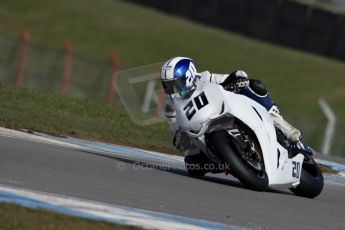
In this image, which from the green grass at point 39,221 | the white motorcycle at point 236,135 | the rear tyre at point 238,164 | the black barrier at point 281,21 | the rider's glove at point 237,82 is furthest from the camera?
the black barrier at point 281,21

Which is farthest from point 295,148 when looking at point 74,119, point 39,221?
point 74,119

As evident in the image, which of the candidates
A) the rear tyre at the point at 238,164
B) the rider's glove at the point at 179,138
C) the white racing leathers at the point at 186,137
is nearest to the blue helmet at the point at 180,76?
the white racing leathers at the point at 186,137

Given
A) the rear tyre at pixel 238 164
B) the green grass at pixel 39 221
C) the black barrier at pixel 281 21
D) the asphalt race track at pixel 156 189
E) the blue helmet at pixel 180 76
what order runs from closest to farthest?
the green grass at pixel 39 221 → the asphalt race track at pixel 156 189 → the rear tyre at pixel 238 164 → the blue helmet at pixel 180 76 → the black barrier at pixel 281 21

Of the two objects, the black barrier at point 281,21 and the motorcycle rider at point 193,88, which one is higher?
the motorcycle rider at point 193,88

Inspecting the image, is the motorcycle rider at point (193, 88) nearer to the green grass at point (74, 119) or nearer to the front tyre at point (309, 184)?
the front tyre at point (309, 184)

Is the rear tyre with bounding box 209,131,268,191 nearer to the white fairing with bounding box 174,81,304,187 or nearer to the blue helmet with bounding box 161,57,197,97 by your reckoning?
the white fairing with bounding box 174,81,304,187

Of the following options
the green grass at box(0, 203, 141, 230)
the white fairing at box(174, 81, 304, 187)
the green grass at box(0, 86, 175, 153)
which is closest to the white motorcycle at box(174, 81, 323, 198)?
the white fairing at box(174, 81, 304, 187)

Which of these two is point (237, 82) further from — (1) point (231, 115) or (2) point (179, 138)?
(2) point (179, 138)

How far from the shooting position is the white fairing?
33.7 feet

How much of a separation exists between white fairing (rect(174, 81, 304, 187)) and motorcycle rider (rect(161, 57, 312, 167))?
120mm

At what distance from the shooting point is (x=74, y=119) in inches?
591

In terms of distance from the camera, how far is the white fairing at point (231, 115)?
33.7 feet

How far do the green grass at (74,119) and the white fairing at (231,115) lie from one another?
3.56m

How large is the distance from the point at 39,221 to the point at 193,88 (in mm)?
3476
